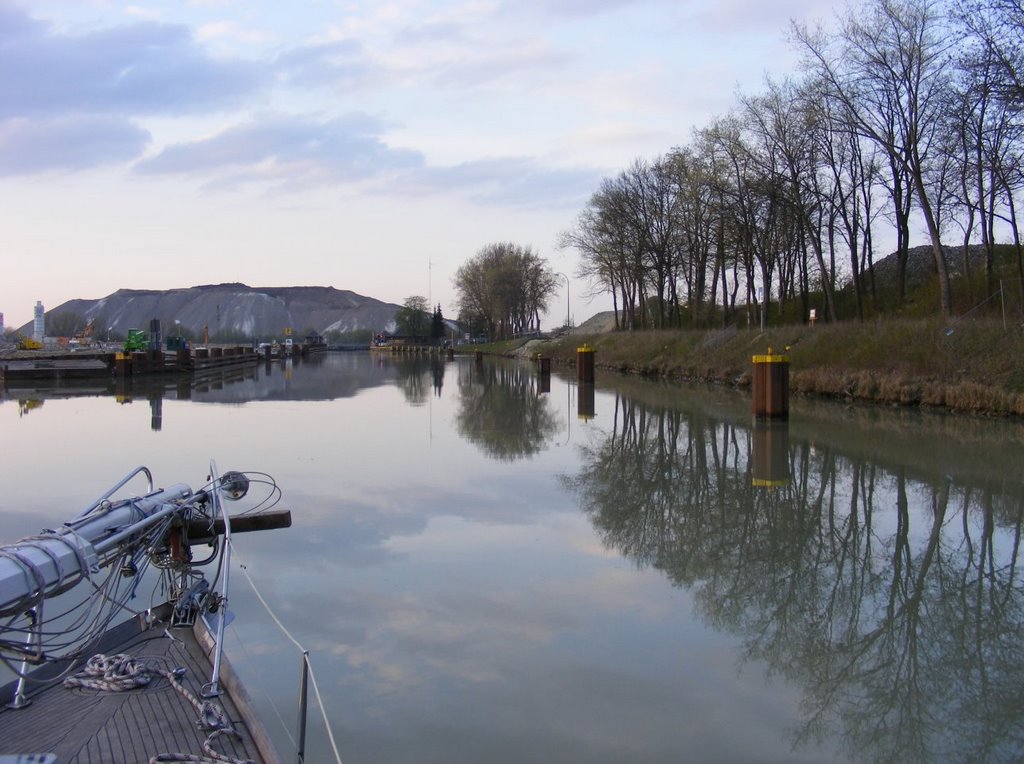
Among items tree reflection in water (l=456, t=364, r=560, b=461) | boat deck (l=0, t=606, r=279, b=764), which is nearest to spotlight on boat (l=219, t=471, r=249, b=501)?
boat deck (l=0, t=606, r=279, b=764)

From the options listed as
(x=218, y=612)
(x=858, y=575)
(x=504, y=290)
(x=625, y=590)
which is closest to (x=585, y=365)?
(x=858, y=575)

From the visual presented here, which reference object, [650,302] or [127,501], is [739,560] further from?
[650,302]

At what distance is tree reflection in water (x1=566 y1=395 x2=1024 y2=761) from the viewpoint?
17.3 ft

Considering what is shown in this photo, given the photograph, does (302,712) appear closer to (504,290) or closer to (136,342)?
(136,342)

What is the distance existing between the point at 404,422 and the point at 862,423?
9949 mm

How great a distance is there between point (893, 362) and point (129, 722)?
2493 cm

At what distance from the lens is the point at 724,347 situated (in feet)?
128

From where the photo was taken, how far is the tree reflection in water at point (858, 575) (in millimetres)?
5262

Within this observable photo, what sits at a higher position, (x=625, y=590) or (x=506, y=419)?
(x=506, y=419)

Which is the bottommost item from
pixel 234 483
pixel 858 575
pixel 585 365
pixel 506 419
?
pixel 858 575

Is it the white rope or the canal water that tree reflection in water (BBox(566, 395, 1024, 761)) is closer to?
the canal water

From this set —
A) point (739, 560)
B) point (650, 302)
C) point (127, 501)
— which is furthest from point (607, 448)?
point (650, 302)

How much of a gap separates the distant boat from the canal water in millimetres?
503

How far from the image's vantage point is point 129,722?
4.28 m
